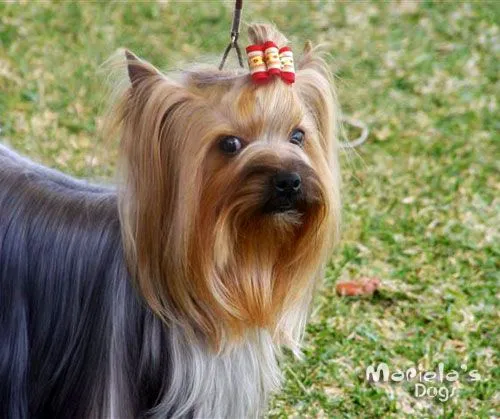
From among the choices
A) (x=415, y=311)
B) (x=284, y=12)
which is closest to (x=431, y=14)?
(x=284, y=12)

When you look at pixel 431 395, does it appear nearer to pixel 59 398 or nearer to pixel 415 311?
pixel 415 311

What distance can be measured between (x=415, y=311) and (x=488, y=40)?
2501 millimetres

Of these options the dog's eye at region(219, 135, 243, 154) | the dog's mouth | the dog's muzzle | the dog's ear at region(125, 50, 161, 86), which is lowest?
the dog's mouth

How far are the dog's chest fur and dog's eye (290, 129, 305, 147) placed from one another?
1.78 ft

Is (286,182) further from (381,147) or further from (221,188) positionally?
(381,147)

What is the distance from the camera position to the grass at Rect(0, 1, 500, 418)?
3.53 meters

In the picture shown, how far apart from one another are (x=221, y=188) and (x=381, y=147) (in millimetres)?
2551

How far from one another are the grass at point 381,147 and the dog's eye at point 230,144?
44cm

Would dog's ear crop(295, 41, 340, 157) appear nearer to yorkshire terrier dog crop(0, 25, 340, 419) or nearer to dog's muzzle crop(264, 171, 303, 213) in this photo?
yorkshire terrier dog crop(0, 25, 340, 419)

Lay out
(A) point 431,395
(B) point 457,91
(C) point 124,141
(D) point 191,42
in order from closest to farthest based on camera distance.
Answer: (C) point 124,141
(A) point 431,395
(B) point 457,91
(D) point 191,42

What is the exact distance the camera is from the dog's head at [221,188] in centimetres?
240

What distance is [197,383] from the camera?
2.64 meters

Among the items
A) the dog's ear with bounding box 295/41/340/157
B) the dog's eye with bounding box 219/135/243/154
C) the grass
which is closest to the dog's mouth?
the dog's eye with bounding box 219/135/243/154

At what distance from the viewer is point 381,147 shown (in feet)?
15.9
